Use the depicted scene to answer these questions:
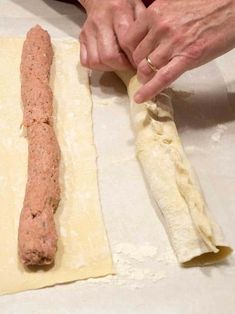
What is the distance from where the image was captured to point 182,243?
115 centimetres

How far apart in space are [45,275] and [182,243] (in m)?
0.31

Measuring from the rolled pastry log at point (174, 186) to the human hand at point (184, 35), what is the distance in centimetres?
8

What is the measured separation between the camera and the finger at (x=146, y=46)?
4.37ft

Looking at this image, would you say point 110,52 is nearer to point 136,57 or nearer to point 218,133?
point 136,57

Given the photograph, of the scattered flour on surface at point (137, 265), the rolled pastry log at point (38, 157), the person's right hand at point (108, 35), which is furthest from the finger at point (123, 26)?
the scattered flour on surface at point (137, 265)

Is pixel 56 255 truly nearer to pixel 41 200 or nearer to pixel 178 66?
pixel 41 200

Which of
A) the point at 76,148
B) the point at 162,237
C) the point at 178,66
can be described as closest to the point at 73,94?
the point at 76,148

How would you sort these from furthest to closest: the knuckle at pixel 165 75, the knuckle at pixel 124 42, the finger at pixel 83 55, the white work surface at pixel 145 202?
1. the finger at pixel 83 55
2. the knuckle at pixel 124 42
3. the knuckle at pixel 165 75
4. the white work surface at pixel 145 202

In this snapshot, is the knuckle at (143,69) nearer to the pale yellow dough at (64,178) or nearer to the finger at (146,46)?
the finger at (146,46)

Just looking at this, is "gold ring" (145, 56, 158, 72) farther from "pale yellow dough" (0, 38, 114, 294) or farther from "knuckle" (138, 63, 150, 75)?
"pale yellow dough" (0, 38, 114, 294)

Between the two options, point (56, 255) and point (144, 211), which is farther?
point (144, 211)

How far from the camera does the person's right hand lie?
1.45 meters

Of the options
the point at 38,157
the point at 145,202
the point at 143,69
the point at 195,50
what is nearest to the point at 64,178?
the point at 38,157

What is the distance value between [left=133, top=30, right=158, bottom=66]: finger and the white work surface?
0.18 metres
